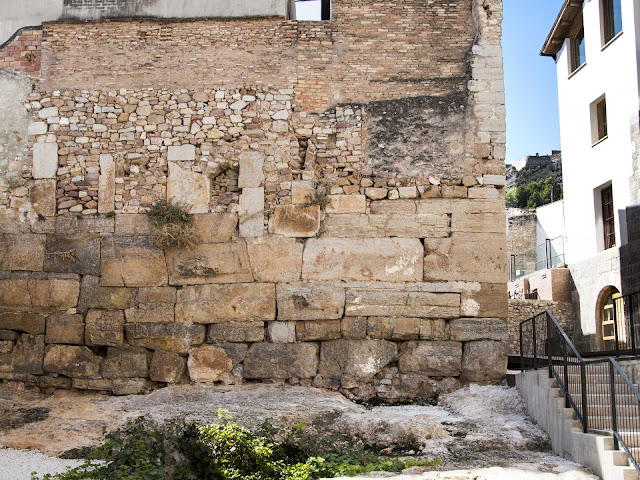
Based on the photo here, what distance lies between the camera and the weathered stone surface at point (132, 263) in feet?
32.9

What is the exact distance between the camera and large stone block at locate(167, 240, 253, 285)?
9.91m

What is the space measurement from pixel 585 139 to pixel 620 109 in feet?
6.32

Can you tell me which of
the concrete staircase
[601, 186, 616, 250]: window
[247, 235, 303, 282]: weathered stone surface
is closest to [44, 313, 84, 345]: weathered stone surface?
[247, 235, 303, 282]: weathered stone surface

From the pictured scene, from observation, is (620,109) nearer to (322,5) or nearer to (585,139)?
(585,139)

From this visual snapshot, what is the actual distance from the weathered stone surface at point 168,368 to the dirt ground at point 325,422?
0.77 ft

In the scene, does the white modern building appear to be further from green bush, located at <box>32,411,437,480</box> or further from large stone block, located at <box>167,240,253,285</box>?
green bush, located at <box>32,411,437,480</box>

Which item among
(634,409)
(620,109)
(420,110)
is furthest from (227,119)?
(620,109)

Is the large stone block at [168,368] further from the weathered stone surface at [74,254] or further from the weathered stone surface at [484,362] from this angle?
the weathered stone surface at [484,362]

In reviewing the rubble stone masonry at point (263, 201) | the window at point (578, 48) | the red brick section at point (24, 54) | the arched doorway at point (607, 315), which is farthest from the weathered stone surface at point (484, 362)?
the window at point (578, 48)

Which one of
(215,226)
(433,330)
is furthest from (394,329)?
(215,226)

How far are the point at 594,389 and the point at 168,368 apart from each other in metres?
5.40

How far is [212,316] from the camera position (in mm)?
9820

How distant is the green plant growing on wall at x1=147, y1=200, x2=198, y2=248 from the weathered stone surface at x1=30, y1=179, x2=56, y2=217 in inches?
59.6

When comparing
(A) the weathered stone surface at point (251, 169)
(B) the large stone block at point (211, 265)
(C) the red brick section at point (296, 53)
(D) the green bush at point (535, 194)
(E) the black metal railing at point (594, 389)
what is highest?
(D) the green bush at point (535, 194)
